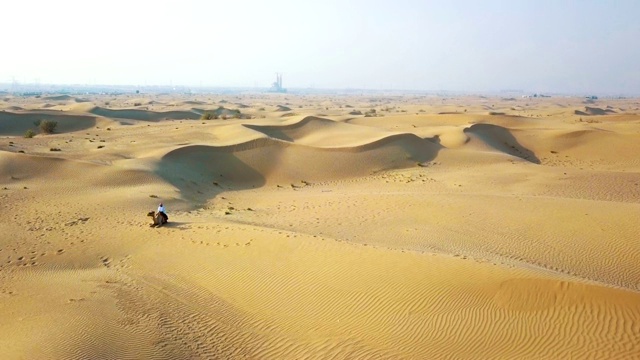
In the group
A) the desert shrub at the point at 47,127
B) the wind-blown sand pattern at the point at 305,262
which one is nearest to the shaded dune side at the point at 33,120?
the desert shrub at the point at 47,127

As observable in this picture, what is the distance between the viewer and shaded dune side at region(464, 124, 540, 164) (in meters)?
32.2

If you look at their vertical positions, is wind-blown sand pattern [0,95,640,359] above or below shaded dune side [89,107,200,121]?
below

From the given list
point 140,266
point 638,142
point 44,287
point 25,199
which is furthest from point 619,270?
point 638,142

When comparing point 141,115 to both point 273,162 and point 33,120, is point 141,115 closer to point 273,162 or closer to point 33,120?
point 33,120

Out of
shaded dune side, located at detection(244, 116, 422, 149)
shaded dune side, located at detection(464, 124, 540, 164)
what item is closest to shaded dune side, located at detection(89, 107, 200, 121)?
shaded dune side, located at detection(244, 116, 422, 149)

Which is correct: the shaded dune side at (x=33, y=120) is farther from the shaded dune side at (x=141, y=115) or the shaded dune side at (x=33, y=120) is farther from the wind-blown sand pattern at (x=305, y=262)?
the wind-blown sand pattern at (x=305, y=262)

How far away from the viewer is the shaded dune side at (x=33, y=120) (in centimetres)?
4006

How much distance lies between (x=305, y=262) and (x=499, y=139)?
92.5 feet

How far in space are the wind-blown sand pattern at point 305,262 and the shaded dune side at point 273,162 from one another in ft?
0.59

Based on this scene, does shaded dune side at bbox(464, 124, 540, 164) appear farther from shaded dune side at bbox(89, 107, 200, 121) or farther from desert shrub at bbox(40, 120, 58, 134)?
shaded dune side at bbox(89, 107, 200, 121)

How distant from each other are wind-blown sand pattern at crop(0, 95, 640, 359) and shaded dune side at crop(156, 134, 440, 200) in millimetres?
179

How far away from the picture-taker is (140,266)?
10773 mm

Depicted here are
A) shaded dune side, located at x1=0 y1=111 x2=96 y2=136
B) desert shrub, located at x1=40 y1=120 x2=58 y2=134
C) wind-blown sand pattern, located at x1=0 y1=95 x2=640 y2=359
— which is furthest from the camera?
shaded dune side, located at x1=0 y1=111 x2=96 y2=136

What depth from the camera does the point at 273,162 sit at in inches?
977
